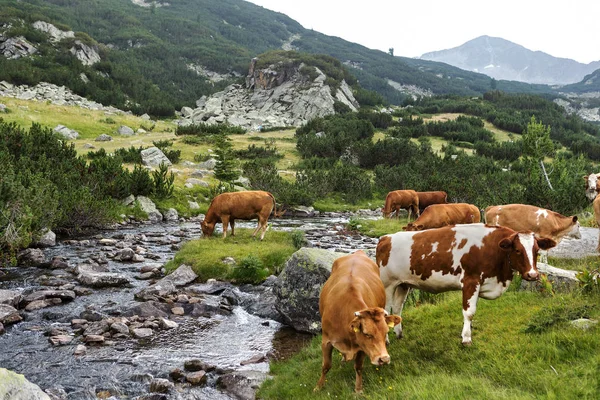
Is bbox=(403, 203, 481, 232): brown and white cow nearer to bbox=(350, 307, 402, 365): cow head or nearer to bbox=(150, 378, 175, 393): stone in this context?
bbox=(350, 307, 402, 365): cow head

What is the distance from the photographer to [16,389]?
5.02 meters

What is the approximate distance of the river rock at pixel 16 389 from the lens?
4.87m

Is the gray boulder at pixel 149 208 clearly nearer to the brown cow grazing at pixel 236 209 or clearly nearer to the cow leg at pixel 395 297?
the brown cow grazing at pixel 236 209

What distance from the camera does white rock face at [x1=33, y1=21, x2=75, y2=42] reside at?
79250mm

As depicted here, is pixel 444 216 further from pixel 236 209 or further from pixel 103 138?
pixel 103 138

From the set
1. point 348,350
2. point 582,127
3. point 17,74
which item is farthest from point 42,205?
point 582,127

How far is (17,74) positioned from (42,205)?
188ft

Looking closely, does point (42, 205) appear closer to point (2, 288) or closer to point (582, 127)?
point (2, 288)

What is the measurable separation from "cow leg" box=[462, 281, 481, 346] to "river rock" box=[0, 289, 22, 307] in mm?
10433

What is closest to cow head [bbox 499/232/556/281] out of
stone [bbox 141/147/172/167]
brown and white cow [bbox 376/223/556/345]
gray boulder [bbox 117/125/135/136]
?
brown and white cow [bbox 376/223/556/345]

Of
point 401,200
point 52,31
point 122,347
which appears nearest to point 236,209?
point 122,347

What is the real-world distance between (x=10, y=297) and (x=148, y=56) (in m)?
123

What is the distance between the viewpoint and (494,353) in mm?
5883

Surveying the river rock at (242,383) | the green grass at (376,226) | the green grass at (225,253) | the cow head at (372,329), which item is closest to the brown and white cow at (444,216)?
the green grass at (225,253)
